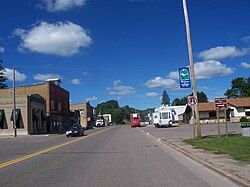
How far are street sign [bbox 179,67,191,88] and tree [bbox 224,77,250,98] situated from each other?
380ft

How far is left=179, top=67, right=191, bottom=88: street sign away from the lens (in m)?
30.1

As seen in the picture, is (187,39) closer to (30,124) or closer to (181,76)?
(181,76)

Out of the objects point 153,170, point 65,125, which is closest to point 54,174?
point 153,170

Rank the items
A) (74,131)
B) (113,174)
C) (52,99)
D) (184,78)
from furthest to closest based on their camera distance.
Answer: (52,99)
(74,131)
(184,78)
(113,174)

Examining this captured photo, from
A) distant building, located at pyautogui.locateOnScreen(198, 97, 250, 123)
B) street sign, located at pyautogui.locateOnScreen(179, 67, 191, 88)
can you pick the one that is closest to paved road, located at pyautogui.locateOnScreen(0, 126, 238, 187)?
street sign, located at pyautogui.locateOnScreen(179, 67, 191, 88)

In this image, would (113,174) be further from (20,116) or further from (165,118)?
(165,118)

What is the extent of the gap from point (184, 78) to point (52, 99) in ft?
197

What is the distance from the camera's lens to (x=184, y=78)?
30.1m

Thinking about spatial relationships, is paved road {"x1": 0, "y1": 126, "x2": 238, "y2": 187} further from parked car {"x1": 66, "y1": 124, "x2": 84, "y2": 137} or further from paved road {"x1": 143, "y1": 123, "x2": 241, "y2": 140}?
parked car {"x1": 66, "y1": 124, "x2": 84, "y2": 137}

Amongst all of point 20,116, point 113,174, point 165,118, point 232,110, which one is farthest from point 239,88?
point 113,174

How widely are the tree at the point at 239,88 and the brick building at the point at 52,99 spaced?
6803 cm

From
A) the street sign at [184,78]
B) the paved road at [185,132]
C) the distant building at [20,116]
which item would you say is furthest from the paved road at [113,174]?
the distant building at [20,116]

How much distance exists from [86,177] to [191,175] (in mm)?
3045

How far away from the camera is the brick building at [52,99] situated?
83.1 meters
